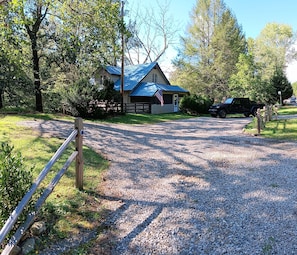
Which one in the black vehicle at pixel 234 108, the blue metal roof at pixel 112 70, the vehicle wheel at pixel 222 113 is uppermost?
the blue metal roof at pixel 112 70

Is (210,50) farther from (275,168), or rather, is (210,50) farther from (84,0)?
(275,168)

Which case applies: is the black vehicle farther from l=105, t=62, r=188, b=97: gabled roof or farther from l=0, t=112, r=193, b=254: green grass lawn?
l=0, t=112, r=193, b=254: green grass lawn

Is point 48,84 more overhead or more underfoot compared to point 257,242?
more overhead

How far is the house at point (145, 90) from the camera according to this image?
25.5 m

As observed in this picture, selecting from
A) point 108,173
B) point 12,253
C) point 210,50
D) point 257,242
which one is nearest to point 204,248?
point 257,242

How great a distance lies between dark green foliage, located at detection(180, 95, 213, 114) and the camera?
26141 millimetres

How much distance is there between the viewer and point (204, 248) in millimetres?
2914

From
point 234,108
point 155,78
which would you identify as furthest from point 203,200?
point 155,78

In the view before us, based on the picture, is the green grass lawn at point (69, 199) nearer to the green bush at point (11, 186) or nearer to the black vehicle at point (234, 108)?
the green bush at point (11, 186)

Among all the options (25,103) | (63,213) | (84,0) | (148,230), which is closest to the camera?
(148,230)

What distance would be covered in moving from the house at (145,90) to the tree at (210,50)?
583cm

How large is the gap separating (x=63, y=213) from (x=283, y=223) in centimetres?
300

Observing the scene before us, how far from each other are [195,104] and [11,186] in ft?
79.3

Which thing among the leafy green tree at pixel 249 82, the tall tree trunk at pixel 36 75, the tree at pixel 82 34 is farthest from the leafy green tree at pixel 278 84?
the tall tree trunk at pixel 36 75
